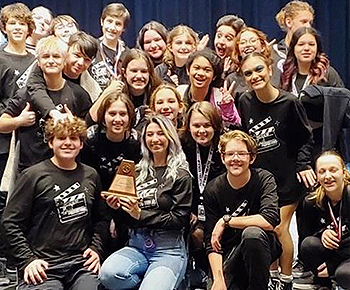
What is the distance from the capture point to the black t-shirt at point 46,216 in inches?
119

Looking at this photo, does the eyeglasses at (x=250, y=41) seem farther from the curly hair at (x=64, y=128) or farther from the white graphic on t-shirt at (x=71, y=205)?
the white graphic on t-shirt at (x=71, y=205)

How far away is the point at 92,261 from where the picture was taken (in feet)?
10.1

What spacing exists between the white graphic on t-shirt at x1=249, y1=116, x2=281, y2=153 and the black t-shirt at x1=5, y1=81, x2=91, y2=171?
883 millimetres

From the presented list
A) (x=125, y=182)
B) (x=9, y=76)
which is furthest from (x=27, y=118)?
(x=125, y=182)

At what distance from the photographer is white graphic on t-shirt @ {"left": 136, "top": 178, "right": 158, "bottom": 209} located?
3168mm

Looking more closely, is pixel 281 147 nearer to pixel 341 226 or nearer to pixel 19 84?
pixel 341 226

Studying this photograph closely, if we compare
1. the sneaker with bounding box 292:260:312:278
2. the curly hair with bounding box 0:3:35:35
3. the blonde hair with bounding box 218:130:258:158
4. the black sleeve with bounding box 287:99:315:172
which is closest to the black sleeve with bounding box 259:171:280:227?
the blonde hair with bounding box 218:130:258:158

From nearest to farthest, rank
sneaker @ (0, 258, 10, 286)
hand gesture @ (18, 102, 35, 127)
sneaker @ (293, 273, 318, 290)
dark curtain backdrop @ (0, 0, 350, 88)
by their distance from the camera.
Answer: hand gesture @ (18, 102, 35, 127), sneaker @ (293, 273, 318, 290), sneaker @ (0, 258, 10, 286), dark curtain backdrop @ (0, 0, 350, 88)

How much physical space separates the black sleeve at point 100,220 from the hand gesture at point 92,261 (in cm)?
5

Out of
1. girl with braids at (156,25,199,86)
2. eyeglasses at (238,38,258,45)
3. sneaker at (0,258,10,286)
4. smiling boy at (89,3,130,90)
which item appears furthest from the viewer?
smiling boy at (89,3,130,90)

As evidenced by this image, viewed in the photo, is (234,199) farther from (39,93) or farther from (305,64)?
(39,93)

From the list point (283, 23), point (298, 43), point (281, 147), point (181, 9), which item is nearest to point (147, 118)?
point (281, 147)

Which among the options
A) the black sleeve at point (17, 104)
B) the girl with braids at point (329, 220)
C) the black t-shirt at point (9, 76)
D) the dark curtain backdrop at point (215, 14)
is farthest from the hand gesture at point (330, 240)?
the dark curtain backdrop at point (215, 14)

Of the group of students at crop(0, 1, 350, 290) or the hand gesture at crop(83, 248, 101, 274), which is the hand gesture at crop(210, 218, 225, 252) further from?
the hand gesture at crop(83, 248, 101, 274)
